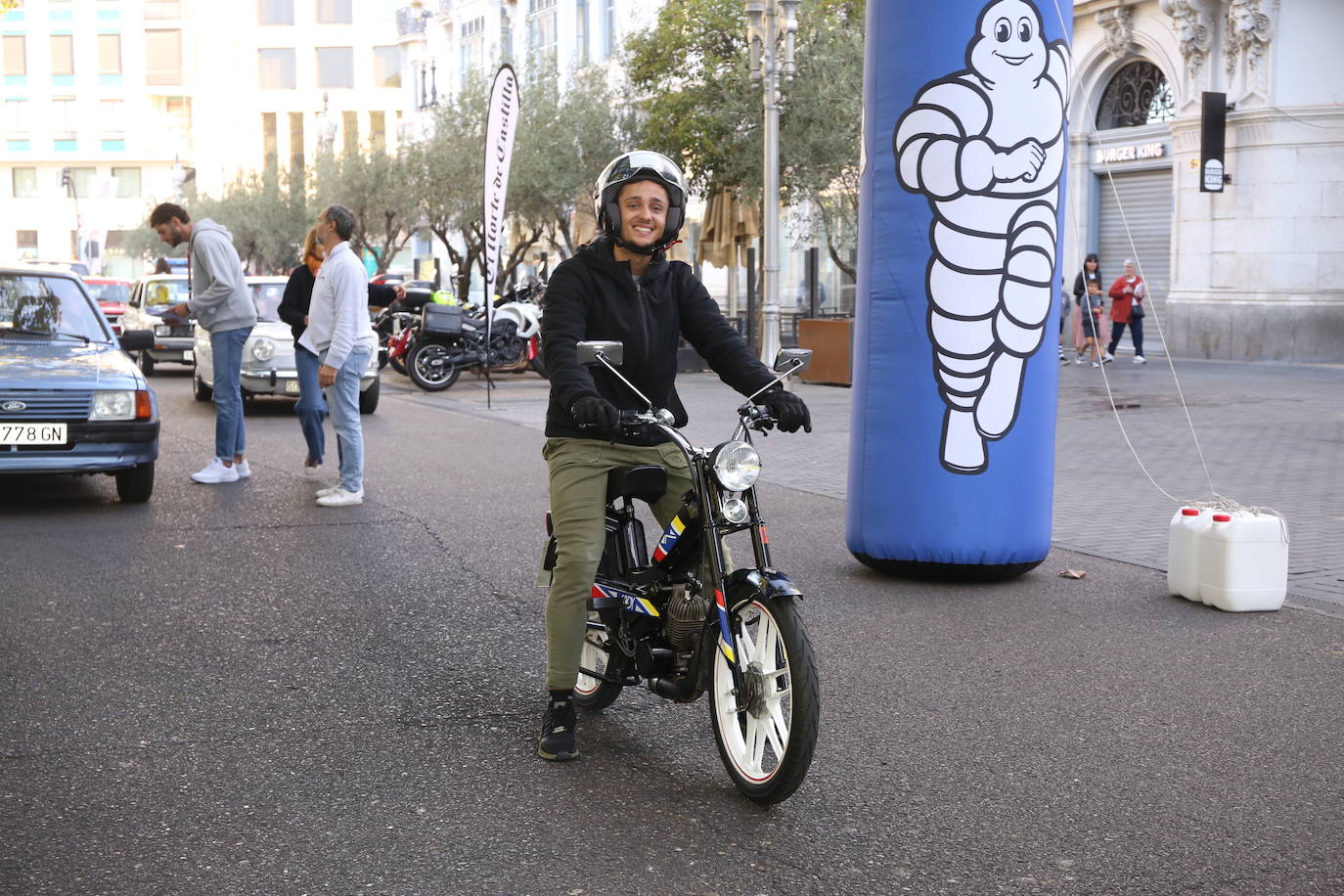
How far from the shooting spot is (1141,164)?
28203mm

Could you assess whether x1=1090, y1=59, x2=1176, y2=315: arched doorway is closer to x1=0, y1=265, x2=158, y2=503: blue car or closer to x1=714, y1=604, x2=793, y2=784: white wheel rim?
x1=0, y1=265, x2=158, y2=503: blue car

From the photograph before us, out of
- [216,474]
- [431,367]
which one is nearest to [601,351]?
[216,474]

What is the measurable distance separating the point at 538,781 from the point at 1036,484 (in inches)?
145

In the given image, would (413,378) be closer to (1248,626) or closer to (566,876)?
(1248,626)

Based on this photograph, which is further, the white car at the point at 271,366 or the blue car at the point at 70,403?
the white car at the point at 271,366

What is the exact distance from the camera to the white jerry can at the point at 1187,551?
6.90 m

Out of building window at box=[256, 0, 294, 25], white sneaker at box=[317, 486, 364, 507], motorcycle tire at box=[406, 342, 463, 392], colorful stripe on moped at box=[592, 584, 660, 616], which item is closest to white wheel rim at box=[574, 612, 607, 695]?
colorful stripe on moped at box=[592, 584, 660, 616]

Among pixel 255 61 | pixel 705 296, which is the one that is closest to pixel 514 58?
pixel 705 296

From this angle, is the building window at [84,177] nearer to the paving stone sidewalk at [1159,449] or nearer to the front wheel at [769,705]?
the paving stone sidewalk at [1159,449]

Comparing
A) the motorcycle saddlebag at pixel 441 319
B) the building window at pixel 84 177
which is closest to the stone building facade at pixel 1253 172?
the motorcycle saddlebag at pixel 441 319

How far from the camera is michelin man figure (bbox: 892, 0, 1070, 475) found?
716cm

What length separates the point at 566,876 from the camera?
3.68 meters

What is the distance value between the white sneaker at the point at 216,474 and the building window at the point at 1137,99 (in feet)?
66.5

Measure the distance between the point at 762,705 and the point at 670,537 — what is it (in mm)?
564
